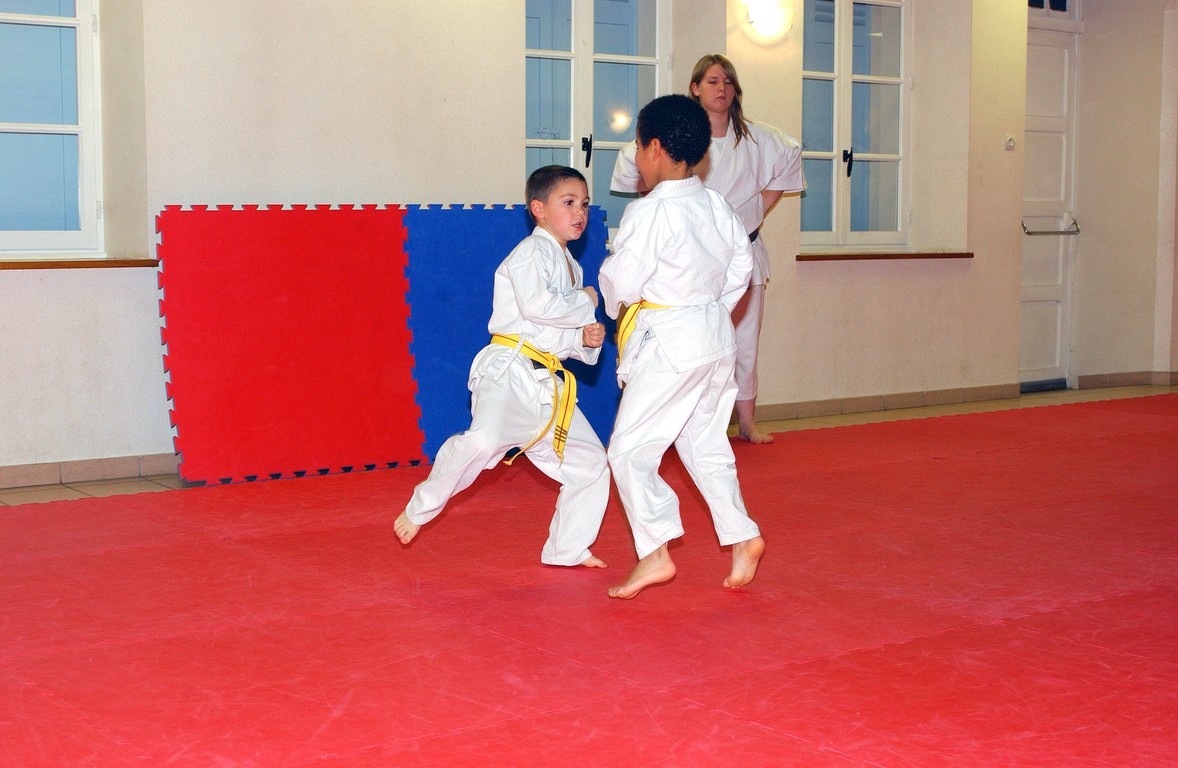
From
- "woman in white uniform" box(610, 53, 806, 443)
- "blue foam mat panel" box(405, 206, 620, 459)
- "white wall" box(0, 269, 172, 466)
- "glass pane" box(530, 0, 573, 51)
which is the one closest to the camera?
"white wall" box(0, 269, 172, 466)

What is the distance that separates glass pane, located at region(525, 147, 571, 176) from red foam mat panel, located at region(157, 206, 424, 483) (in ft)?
3.68

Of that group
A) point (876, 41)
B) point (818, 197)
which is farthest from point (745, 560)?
point (876, 41)

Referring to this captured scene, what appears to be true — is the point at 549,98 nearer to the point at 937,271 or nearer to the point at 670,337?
the point at 937,271

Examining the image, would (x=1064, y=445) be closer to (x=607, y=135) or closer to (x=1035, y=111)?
(x=607, y=135)

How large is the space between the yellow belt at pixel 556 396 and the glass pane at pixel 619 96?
3255mm

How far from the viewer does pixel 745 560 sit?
3.28 meters

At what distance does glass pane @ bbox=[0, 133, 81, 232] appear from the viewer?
5.09 m

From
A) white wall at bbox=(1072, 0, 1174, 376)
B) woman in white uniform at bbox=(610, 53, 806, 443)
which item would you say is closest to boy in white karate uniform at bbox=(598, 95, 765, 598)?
woman in white uniform at bbox=(610, 53, 806, 443)

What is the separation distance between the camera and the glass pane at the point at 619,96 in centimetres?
648

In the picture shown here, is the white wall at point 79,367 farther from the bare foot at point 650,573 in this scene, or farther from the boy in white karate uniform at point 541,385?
the bare foot at point 650,573

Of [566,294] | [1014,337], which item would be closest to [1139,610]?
[566,294]

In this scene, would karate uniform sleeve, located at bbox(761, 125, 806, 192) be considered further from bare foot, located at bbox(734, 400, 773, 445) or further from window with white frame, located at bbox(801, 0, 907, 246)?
window with white frame, located at bbox(801, 0, 907, 246)

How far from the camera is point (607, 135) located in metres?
6.50

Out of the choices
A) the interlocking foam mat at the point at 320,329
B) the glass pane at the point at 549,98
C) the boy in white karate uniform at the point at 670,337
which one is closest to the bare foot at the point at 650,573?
the boy in white karate uniform at the point at 670,337
